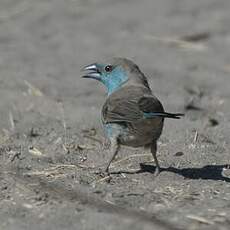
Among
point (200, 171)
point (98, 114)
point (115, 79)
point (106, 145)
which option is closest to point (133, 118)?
point (200, 171)

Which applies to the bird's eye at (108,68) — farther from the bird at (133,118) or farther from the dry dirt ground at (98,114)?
the dry dirt ground at (98,114)

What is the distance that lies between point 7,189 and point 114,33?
20.8 feet

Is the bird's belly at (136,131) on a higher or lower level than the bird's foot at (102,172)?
higher

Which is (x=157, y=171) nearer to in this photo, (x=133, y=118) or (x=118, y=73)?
(x=133, y=118)

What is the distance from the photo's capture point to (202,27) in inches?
460

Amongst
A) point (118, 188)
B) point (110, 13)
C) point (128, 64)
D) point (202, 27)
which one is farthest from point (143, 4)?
point (118, 188)

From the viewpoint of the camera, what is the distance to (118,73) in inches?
258

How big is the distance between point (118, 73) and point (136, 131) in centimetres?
82

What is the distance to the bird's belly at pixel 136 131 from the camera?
19.1ft

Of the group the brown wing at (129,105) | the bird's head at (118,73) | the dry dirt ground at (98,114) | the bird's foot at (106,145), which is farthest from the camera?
the bird's foot at (106,145)

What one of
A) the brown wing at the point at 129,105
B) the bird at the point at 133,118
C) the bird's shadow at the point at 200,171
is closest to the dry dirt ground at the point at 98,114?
the bird's shadow at the point at 200,171

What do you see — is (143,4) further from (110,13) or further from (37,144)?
(37,144)

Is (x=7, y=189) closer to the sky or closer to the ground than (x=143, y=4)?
closer to the ground

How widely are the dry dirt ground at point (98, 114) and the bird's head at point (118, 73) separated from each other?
0.54 metres
